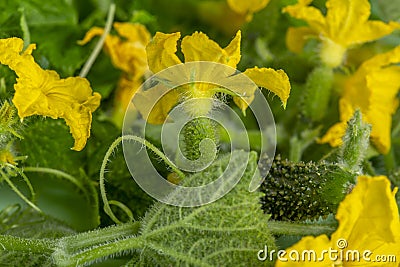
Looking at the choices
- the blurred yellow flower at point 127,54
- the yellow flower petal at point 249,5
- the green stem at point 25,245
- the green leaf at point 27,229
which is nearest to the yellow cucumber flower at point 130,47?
the blurred yellow flower at point 127,54

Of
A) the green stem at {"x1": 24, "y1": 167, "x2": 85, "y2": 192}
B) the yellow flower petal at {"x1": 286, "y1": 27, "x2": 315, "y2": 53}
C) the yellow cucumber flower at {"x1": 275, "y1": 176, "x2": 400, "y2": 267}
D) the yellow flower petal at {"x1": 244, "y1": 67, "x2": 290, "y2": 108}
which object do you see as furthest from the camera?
the yellow flower petal at {"x1": 286, "y1": 27, "x2": 315, "y2": 53}

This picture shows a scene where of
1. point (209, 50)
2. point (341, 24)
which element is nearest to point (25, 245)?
point (209, 50)

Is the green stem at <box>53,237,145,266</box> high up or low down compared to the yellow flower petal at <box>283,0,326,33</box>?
down

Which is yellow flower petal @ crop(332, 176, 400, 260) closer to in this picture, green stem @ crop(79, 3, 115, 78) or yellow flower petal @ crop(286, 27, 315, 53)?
yellow flower petal @ crop(286, 27, 315, 53)

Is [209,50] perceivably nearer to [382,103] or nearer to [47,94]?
[47,94]

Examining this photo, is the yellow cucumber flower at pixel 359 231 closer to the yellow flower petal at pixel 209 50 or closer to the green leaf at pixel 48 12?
the yellow flower petal at pixel 209 50

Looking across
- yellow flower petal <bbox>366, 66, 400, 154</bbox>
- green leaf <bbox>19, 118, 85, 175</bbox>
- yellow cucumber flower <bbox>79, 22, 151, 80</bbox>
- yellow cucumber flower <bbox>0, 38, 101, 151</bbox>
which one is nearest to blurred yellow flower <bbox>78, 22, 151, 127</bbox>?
yellow cucumber flower <bbox>79, 22, 151, 80</bbox>

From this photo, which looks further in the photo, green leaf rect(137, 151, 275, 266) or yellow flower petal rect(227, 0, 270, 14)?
yellow flower petal rect(227, 0, 270, 14)
